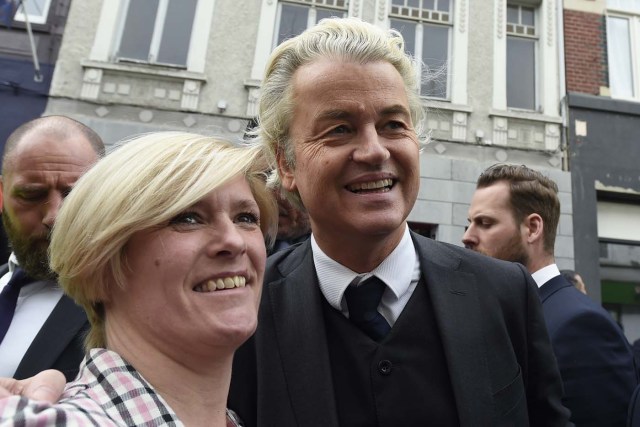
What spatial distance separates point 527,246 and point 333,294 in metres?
1.67

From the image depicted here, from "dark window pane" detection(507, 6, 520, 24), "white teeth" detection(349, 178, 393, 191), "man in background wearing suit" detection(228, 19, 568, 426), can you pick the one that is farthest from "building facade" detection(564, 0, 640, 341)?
"white teeth" detection(349, 178, 393, 191)

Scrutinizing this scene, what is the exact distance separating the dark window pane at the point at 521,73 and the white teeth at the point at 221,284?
7967 mm

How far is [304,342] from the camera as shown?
A: 1.47 meters

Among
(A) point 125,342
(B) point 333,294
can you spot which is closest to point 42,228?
(A) point 125,342

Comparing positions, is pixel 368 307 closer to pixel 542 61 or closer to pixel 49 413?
pixel 49 413

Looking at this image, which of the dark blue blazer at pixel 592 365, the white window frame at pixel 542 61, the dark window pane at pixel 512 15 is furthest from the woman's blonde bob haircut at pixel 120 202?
the dark window pane at pixel 512 15

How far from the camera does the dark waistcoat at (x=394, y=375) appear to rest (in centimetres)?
138

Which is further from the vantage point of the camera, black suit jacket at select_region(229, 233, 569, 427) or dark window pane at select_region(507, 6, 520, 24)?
dark window pane at select_region(507, 6, 520, 24)

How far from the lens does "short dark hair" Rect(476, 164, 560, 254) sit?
2.84 meters

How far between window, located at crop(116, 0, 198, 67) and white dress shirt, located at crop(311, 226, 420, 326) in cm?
699

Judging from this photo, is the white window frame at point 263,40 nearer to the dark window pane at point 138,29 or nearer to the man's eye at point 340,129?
the dark window pane at point 138,29

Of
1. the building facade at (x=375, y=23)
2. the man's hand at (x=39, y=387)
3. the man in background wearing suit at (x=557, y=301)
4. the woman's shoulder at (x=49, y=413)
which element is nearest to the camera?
the woman's shoulder at (x=49, y=413)

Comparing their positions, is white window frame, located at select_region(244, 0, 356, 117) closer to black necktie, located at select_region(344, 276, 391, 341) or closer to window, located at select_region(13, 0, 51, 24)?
window, located at select_region(13, 0, 51, 24)

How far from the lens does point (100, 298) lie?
126 cm
